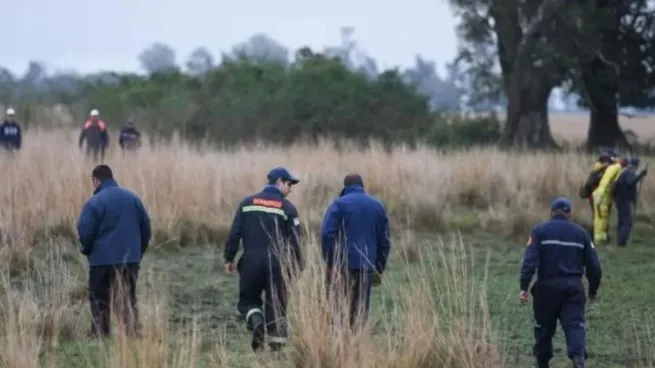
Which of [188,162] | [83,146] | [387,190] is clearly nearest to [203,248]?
[188,162]

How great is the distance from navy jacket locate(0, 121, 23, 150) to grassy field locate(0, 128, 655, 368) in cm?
40

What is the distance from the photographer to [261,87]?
3906 cm

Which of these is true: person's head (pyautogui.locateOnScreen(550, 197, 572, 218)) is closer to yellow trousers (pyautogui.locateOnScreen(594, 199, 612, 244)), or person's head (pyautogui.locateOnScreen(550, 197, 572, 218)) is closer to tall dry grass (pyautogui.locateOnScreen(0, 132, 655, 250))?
tall dry grass (pyautogui.locateOnScreen(0, 132, 655, 250))

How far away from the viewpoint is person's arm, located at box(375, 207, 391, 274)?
412 inches

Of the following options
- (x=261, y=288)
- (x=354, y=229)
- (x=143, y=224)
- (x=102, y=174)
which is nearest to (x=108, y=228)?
(x=143, y=224)

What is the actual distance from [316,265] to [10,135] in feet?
53.5

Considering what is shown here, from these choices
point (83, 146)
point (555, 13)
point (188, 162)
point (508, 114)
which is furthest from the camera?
point (508, 114)

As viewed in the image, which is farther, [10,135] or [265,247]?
[10,135]

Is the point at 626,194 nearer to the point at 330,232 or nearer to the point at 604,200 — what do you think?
the point at 604,200

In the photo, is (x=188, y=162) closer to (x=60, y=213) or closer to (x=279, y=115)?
(x=60, y=213)

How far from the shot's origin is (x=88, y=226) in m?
10.5

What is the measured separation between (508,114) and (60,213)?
22.8 meters

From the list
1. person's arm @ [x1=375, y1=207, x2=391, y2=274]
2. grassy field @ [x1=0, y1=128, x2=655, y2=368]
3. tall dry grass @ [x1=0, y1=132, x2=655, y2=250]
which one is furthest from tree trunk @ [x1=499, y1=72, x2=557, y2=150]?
person's arm @ [x1=375, y1=207, x2=391, y2=274]

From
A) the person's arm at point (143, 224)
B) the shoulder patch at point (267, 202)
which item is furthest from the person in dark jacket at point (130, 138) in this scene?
the shoulder patch at point (267, 202)
